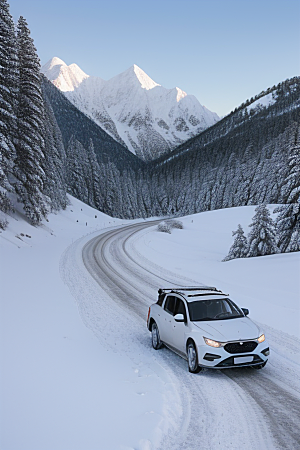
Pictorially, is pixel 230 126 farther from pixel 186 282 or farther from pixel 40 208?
pixel 186 282

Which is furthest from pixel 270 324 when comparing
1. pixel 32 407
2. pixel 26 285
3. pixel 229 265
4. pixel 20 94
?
pixel 20 94

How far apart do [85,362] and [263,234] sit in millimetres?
19636

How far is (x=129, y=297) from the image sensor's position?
14508 millimetres

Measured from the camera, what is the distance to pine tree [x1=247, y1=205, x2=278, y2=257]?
2455cm

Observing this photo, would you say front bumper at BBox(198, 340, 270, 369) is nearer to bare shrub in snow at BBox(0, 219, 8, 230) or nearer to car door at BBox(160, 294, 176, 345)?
car door at BBox(160, 294, 176, 345)

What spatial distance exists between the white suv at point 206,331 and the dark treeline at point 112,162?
16356 mm

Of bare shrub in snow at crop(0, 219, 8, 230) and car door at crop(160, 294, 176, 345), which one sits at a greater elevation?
bare shrub in snow at crop(0, 219, 8, 230)

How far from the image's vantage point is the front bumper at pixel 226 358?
684 centimetres

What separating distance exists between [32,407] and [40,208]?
93.4ft

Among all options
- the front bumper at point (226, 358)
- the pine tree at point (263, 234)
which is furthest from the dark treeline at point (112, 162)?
the front bumper at point (226, 358)

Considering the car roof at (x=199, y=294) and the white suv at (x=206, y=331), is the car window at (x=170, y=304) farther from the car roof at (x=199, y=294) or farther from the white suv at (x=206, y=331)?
the car roof at (x=199, y=294)

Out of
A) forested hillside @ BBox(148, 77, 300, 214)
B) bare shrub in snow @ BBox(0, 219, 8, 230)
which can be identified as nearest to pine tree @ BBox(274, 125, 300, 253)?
bare shrub in snow @ BBox(0, 219, 8, 230)

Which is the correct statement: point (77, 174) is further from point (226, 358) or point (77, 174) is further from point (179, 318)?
point (226, 358)

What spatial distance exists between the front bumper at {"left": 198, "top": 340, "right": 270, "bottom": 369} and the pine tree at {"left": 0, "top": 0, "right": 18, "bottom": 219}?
69.8 feet
